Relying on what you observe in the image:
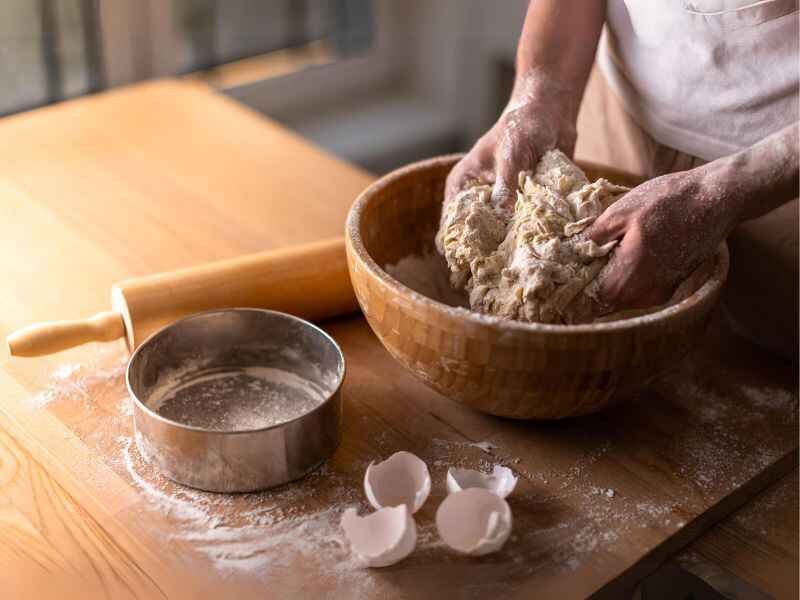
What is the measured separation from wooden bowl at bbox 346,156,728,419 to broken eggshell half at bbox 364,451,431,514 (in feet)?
0.30

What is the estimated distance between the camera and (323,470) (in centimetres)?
102

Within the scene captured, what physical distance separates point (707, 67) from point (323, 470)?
0.61 meters

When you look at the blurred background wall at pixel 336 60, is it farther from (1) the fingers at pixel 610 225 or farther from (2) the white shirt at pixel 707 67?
(1) the fingers at pixel 610 225

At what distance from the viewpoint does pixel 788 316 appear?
4.03 feet

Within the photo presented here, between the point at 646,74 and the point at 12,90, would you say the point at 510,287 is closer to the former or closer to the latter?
the point at 646,74

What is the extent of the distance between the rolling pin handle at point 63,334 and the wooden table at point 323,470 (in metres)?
0.05

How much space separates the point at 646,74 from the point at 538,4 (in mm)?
157

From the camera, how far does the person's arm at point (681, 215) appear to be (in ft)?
3.23

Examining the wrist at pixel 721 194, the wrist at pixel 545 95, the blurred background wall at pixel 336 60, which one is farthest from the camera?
the blurred background wall at pixel 336 60

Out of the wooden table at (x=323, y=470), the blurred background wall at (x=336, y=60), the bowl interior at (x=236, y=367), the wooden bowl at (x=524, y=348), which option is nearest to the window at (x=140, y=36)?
the blurred background wall at (x=336, y=60)

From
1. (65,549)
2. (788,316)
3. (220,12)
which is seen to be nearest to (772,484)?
(788,316)

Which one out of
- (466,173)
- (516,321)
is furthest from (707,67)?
(516,321)

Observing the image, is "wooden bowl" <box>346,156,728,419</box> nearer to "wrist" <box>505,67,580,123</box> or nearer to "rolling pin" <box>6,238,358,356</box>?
"rolling pin" <box>6,238,358,356</box>

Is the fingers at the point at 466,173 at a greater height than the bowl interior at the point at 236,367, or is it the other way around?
the fingers at the point at 466,173
